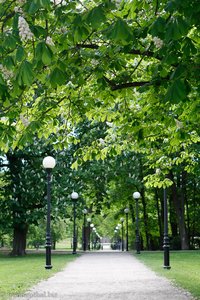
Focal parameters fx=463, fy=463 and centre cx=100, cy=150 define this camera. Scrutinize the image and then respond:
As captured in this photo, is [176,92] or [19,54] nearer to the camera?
[19,54]

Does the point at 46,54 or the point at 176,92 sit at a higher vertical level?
the point at 46,54

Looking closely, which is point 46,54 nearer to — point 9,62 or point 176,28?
point 9,62

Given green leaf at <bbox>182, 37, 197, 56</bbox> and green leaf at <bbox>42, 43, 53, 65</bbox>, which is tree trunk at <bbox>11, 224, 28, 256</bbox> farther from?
green leaf at <bbox>42, 43, 53, 65</bbox>

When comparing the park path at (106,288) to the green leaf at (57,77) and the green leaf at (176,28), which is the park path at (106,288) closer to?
the green leaf at (57,77)

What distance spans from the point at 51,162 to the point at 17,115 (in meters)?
9.49

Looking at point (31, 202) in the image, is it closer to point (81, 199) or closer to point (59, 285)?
point (81, 199)

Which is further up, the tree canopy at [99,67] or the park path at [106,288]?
the tree canopy at [99,67]

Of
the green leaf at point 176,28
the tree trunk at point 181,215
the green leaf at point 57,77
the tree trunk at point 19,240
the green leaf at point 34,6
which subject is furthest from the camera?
the tree trunk at point 181,215

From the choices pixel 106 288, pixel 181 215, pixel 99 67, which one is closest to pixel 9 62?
pixel 99 67

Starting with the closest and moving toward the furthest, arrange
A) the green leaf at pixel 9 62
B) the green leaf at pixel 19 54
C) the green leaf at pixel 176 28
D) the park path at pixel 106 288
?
the green leaf at pixel 176 28 < the green leaf at pixel 19 54 < the green leaf at pixel 9 62 < the park path at pixel 106 288

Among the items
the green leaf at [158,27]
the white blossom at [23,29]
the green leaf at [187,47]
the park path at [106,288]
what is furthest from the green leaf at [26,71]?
the park path at [106,288]

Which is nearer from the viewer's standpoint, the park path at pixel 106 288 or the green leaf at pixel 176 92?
the green leaf at pixel 176 92

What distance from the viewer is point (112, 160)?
28250 millimetres

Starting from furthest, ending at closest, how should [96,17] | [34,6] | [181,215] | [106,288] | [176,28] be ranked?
[181,215] → [106,288] → [96,17] → [176,28] → [34,6]
